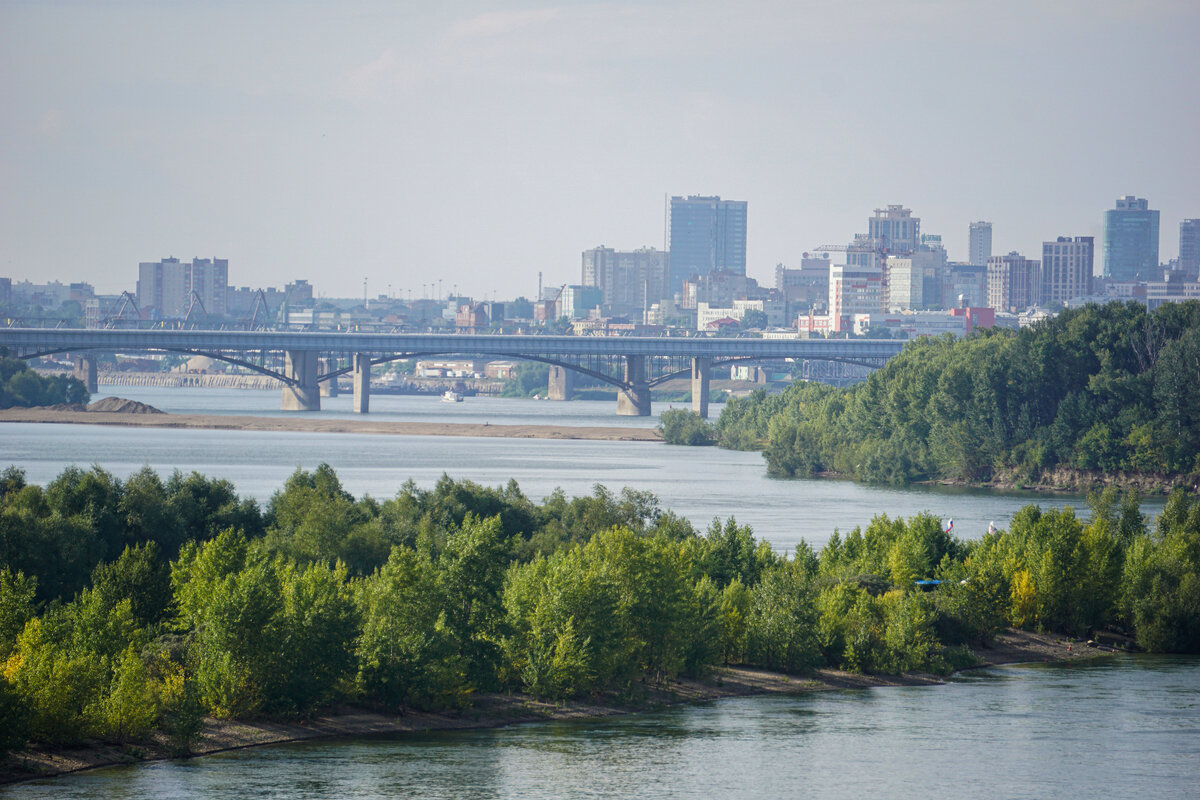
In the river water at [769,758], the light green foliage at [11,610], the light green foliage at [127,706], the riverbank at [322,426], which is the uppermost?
the riverbank at [322,426]

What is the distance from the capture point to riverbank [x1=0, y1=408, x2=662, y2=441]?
119 meters

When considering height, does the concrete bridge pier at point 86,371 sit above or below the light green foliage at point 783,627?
above

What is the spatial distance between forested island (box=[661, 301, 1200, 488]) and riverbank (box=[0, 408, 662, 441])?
24.5 metres

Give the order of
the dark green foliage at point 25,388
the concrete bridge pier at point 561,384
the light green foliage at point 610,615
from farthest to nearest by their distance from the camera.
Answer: the concrete bridge pier at point 561,384 → the dark green foliage at point 25,388 → the light green foliage at point 610,615

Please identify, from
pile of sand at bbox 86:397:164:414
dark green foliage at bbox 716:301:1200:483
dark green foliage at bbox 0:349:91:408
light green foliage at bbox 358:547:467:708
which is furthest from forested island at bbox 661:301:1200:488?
dark green foliage at bbox 0:349:91:408

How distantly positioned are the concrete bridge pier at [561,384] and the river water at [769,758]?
148809 mm

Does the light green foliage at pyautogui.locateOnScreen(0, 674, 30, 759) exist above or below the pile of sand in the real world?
below

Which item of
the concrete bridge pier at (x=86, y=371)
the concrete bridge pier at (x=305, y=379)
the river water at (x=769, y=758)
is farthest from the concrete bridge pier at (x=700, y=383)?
the river water at (x=769, y=758)

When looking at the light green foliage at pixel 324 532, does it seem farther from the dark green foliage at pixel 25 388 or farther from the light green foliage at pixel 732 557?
the dark green foliage at pixel 25 388

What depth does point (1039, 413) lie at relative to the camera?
91875 mm

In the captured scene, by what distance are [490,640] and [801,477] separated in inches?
2356

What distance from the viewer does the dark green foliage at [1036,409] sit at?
86.4 meters

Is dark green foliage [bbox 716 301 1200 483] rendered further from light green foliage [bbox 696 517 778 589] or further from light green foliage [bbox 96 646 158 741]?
light green foliage [bbox 96 646 158 741]

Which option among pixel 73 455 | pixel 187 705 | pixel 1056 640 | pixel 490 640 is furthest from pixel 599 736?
pixel 73 455
